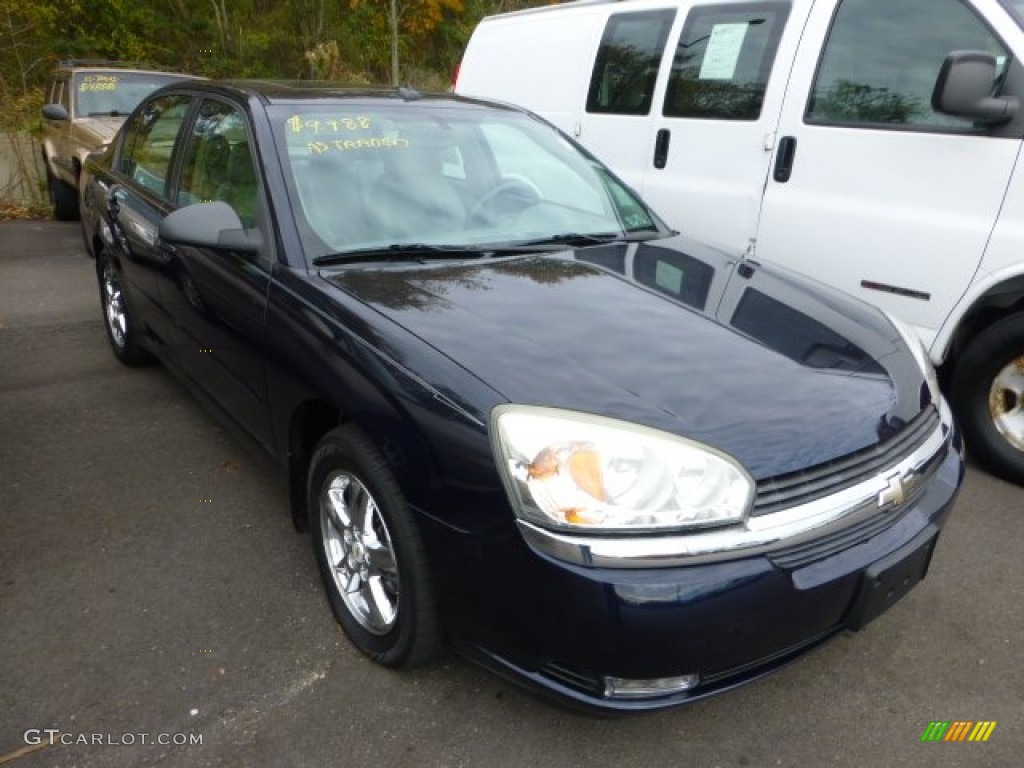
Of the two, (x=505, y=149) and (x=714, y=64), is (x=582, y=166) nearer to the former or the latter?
(x=505, y=149)

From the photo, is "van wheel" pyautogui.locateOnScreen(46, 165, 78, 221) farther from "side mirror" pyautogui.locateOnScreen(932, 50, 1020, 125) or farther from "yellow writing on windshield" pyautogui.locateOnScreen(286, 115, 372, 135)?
"side mirror" pyautogui.locateOnScreen(932, 50, 1020, 125)

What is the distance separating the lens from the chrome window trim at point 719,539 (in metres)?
1.64

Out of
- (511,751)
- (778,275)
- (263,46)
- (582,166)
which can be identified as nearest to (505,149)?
(582,166)

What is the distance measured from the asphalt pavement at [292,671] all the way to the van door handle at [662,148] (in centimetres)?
237

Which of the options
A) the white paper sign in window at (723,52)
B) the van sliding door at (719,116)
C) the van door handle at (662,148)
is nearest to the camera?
the van sliding door at (719,116)

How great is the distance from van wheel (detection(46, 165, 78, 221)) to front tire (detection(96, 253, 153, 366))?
4849 mm

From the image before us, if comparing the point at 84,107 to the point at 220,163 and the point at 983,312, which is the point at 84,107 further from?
the point at 983,312

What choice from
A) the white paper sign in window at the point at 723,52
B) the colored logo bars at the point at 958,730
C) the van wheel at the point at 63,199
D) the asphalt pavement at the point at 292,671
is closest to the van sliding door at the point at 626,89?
the white paper sign in window at the point at 723,52

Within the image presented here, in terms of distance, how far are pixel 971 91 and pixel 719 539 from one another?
2364 mm

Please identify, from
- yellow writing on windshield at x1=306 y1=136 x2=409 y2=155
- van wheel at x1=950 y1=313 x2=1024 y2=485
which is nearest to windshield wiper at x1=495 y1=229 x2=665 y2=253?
yellow writing on windshield at x1=306 y1=136 x2=409 y2=155

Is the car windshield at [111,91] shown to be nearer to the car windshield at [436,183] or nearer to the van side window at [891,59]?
the car windshield at [436,183]

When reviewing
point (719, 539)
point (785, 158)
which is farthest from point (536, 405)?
point (785, 158)

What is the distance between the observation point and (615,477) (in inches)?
66.7

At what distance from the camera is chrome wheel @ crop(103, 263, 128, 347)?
14.2ft
